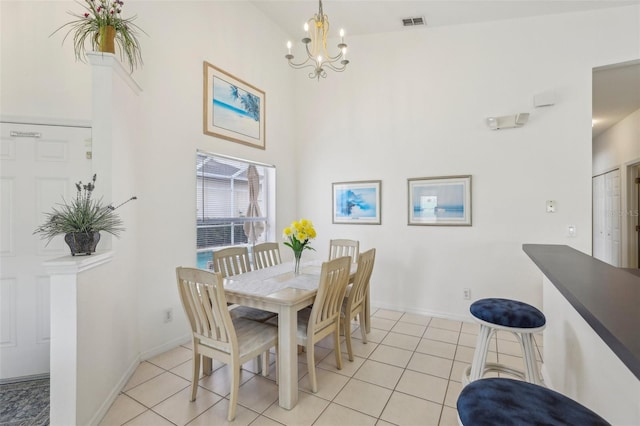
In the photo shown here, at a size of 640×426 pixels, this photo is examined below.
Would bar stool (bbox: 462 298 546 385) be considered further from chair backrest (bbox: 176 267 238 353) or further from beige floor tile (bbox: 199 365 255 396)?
beige floor tile (bbox: 199 365 255 396)

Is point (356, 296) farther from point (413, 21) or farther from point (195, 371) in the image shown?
point (413, 21)

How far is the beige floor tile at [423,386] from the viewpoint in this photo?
2088mm

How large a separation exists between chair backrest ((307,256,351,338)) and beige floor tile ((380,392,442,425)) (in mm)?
697

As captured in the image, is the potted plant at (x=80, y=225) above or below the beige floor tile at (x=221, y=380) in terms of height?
above

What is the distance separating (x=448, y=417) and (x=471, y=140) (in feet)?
9.51

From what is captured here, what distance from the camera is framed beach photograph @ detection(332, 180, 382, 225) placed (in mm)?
3990

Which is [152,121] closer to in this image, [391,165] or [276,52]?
[276,52]

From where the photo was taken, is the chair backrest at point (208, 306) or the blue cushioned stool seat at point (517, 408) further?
the chair backrest at point (208, 306)

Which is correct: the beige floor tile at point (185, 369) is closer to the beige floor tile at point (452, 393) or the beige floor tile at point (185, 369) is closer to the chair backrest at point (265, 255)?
the chair backrest at point (265, 255)

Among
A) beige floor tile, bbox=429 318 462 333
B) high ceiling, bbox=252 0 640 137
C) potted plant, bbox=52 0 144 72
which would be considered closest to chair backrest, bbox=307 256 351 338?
beige floor tile, bbox=429 318 462 333

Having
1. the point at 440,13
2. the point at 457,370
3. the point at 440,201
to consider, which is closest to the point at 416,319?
the point at 457,370

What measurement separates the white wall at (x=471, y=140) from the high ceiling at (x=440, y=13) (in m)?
0.10

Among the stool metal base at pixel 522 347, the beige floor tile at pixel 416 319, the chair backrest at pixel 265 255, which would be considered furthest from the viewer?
the beige floor tile at pixel 416 319

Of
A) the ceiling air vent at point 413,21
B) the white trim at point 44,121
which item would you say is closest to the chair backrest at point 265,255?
the white trim at point 44,121
